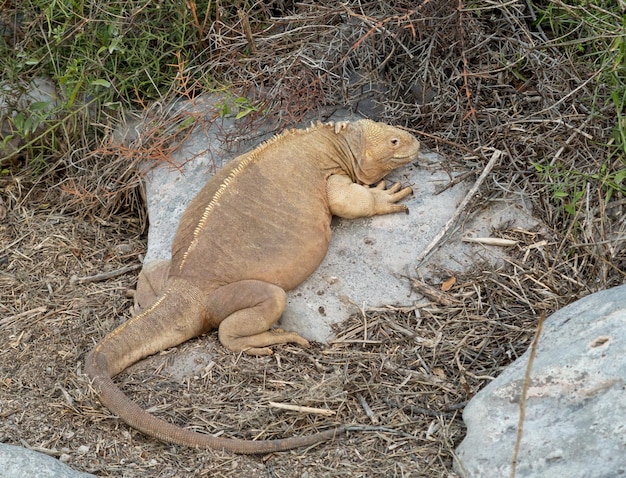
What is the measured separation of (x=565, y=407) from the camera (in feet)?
12.5

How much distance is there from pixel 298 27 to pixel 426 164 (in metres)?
1.39

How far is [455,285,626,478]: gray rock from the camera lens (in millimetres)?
3568

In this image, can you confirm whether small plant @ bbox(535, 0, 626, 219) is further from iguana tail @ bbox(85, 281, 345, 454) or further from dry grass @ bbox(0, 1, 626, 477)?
iguana tail @ bbox(85, 281, 345, 454)

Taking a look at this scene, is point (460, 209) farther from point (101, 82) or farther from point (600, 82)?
point (101, 82)

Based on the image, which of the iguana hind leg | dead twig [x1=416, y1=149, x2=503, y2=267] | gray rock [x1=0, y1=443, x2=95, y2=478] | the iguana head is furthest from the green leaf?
gray rock [x1=0, y1=443, x2=95, y2=478]

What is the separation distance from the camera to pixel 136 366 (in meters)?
4.89

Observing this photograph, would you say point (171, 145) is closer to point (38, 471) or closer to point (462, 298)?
point (462, 298)

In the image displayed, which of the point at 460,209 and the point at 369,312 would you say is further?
the point at 460,209

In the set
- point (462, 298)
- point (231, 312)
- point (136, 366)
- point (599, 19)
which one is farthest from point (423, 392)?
point (599, 19)

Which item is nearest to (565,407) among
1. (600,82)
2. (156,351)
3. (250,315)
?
(250,315)

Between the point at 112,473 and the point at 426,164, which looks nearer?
the point at 112,473

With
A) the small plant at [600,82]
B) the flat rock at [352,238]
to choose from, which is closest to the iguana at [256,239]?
the flat rock at [352,238]

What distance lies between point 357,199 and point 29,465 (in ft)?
8.81

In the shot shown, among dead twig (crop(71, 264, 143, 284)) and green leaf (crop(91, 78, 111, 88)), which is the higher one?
green leaf (crop(91, 78, 111, 88))
